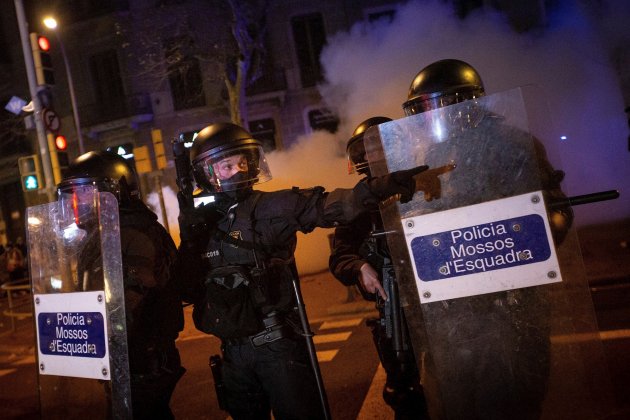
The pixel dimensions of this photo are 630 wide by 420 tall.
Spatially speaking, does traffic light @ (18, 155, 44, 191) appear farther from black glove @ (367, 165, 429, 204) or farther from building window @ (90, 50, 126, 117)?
building window @ (90, 50, 126, 117)

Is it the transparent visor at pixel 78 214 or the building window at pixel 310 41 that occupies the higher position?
the building window at pixel 310 41

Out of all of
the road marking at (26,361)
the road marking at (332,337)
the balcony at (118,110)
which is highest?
the balcony at (118,110)

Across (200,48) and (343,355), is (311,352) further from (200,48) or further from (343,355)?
(200,48)

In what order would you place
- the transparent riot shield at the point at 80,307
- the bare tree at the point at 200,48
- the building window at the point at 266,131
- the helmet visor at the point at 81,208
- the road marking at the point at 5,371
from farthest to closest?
the building window at the point at 266,131
the bare tree at the point at 200,48
the road marking at the point at 5,371
the helmet visor at the point at 81,208
the transparent riot shield at the point at 80,307

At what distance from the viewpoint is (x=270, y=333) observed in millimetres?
2275

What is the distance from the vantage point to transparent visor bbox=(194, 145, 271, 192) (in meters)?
2.56

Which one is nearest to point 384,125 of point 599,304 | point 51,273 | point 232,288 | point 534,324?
point 534,324

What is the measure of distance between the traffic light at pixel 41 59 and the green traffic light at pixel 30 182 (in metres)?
1.81

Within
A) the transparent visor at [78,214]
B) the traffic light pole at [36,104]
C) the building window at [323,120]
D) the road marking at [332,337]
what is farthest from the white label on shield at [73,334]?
the building window at [323,120]

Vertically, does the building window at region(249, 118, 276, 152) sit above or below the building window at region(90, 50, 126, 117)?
below

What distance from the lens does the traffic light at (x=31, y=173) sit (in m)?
9.09

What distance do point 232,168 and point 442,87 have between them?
119 cm

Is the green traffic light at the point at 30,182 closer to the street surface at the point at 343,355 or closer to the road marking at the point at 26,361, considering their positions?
the street surface at the point at 343,355

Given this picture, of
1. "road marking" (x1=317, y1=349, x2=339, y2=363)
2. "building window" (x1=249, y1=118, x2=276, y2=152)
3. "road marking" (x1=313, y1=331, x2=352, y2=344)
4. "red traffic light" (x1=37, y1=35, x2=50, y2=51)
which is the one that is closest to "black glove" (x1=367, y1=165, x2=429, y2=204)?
"road marking" (x1=317, y1=349, x2=339, y2=363)
